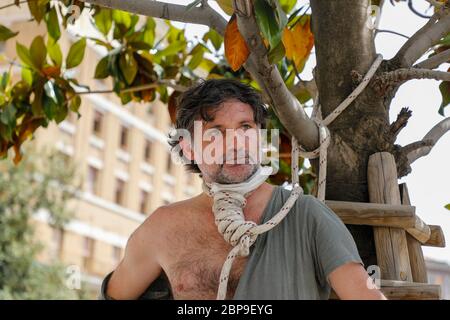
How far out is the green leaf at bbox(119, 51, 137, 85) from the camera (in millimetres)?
4617

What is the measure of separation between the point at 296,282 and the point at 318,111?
980mm

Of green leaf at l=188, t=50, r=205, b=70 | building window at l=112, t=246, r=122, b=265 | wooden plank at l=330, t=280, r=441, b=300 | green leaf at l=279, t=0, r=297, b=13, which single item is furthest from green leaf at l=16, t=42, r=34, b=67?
building window at l=112, t=246, r=122, b=265

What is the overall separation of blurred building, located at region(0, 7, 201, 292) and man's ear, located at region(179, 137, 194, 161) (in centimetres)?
2229

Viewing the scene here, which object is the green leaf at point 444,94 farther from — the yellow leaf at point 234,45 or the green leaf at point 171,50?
the green leaf at point 171,50

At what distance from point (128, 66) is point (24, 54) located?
0.59 m

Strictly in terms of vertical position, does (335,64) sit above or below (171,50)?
below

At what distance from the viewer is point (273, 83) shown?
104 inches

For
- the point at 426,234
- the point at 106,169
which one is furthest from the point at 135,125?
the point at 426,234

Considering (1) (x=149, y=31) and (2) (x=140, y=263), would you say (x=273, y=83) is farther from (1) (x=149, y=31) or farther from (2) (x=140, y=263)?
(1) (x=149, y=31)

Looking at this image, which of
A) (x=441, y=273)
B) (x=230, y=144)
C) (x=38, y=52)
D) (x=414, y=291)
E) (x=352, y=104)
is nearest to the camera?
(x=230, y=144)

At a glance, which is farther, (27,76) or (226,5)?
(27,76)

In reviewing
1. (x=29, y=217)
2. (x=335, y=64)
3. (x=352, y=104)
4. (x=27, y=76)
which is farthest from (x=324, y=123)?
(x=29, y=217)

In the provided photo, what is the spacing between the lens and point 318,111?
304 cm

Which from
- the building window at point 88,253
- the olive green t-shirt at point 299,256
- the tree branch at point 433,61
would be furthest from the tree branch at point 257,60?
the building window at point 88,253
